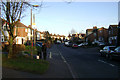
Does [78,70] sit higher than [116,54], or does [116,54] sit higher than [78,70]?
[116,54]

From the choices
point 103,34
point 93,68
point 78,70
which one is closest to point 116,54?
point 93,68

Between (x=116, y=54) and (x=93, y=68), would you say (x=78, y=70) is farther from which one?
(x=116, y=54)

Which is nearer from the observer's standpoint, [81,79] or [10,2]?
[81,79]

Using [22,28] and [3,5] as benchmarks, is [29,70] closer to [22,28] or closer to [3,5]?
[3,5]

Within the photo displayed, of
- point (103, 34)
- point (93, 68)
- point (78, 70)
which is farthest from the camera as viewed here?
point (103, 34)

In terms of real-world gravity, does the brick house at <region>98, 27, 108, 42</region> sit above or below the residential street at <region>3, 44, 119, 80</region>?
above

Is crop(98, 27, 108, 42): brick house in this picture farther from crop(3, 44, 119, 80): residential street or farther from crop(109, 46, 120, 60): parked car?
crop(3, 44, 119, 80): residential street

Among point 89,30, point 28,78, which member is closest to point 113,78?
point 28,78

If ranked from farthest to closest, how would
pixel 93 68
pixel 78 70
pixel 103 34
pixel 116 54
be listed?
pixel 103 34 → pixel 116 54 → pixel 93 68 → pixel 78 70

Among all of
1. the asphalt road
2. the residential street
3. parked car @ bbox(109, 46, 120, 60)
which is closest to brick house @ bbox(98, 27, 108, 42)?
parked car @ bbox(109, 46, 120, 60)

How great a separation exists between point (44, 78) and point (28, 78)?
29.9 inches

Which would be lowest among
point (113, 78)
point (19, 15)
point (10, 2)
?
point (113, 78)

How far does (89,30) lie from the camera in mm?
82875

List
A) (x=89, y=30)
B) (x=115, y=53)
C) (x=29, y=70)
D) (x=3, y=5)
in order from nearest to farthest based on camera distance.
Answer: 1. (x=29, y=70)
2. (x=3, y=5)
3. (x=115, y=53)
4. (x=89, y=30)
